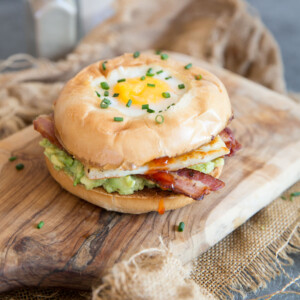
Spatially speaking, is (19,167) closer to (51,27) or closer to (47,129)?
(47,129)

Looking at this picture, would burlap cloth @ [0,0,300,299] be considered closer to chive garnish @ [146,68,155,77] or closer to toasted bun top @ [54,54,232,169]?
toasted bun top @ [54,54,232,169]

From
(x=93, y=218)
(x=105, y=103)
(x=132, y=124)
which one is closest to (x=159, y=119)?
(x=132, y=124)

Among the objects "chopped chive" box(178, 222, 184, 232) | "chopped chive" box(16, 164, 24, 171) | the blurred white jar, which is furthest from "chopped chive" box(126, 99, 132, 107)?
the blurred white jar

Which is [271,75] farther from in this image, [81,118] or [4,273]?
[4,273]

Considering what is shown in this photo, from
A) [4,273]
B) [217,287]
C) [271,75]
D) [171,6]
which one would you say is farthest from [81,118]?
[171,6]

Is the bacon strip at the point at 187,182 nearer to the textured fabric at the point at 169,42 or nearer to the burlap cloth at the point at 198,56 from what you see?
the burlap cloth at the point at 198,56
